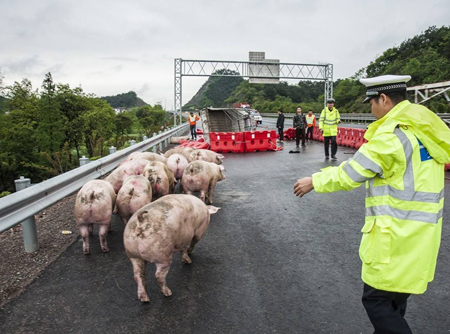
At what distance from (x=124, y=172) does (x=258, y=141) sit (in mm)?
10860

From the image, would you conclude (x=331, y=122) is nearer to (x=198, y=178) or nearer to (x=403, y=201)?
(x=198, y=178)

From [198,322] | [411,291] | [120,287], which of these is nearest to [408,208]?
[411,291]

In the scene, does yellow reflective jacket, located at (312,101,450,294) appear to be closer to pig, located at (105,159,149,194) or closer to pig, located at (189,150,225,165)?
pig, located at (105,159,149,194)

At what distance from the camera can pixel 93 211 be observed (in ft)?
14.7

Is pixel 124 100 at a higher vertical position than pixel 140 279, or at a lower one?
higher

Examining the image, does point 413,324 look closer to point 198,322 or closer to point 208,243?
point 198,322

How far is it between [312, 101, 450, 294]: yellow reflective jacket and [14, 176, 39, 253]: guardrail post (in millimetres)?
3662

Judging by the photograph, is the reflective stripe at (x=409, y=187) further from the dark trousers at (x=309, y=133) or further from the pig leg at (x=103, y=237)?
the dark trousers at (x=309, y=133)

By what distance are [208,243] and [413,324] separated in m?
2.55

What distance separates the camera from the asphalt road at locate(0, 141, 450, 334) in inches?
117

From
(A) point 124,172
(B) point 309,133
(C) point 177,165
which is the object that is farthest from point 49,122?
(A) point 124,172

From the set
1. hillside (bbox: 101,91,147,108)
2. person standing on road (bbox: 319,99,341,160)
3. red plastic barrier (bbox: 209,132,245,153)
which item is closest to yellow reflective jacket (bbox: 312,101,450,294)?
person standing on road (bbox: 319,99,341,160)

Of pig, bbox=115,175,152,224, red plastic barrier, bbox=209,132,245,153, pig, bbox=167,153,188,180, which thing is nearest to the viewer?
pig, bbox=115,175,152,224

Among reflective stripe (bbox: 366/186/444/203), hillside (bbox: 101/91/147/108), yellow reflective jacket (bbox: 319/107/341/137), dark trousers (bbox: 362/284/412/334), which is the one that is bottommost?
dark trousers (bbox: 362/284/412/334)
